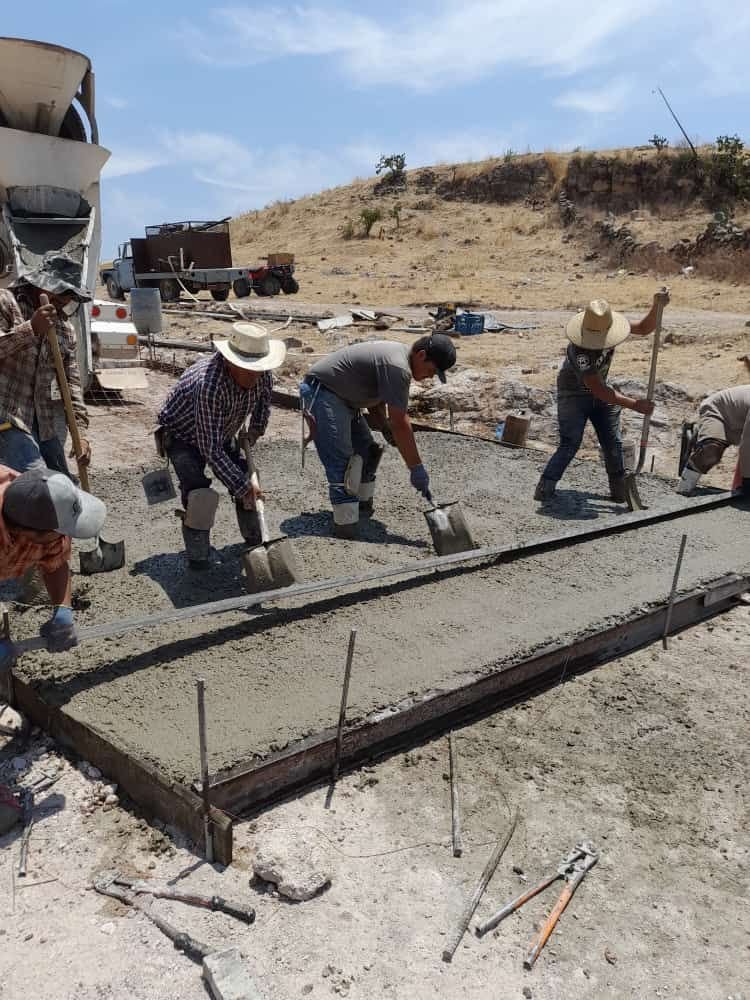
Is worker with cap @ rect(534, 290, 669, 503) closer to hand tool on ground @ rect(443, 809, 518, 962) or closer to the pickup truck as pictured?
hand tool on ground @ rect(443, 809, 518, 962)

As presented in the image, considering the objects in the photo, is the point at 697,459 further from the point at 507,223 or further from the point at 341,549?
the point at 507,223

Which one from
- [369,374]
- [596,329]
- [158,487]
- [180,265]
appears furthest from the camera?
[180,265]

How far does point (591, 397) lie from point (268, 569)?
285 centimetres

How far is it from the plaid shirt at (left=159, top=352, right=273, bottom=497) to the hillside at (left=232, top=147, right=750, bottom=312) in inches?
556

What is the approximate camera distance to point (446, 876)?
7.84ft

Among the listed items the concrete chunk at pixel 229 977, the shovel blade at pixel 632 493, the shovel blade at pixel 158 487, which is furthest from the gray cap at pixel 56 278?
the shovel blade at pixel 632 493

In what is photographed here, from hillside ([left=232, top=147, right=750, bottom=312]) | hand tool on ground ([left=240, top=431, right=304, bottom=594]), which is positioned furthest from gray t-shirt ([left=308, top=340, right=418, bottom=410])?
hillside ([left=232, top=147, right=750, bottom=312])

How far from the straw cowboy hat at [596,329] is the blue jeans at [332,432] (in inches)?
67.1

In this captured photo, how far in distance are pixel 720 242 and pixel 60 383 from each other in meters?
20.4

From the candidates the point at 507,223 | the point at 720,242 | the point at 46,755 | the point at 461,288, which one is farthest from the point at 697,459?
the point at 507,223

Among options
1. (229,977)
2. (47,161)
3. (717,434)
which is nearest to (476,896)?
(229,977)

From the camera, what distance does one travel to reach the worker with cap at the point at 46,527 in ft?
7.47

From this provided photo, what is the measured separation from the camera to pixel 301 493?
5605 millimetres

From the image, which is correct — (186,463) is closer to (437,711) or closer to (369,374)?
(369,374)
